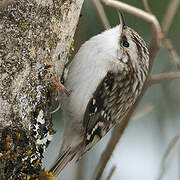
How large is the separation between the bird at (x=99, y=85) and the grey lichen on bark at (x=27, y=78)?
0.26 m

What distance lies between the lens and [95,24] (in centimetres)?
278

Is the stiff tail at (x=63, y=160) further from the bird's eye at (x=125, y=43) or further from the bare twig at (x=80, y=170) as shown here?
the bird's eye at (x=125, y=43)

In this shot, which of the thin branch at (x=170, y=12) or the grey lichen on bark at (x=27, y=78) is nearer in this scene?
the grey lichen on bark at (x=27, y=78)

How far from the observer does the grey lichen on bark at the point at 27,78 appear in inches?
59.9

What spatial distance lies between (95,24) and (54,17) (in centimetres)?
107

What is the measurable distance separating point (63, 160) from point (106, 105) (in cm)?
32

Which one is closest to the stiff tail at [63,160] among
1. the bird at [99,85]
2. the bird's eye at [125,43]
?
the bird at [99,85]

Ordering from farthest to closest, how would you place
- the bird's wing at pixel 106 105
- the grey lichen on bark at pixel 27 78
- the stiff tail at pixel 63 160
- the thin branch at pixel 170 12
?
the bird's wing at pixel 106 105, the stiff tail at pixel 63 160, the thin branch at pixel 170 12, the grey lichen on bark at pixel 27 78

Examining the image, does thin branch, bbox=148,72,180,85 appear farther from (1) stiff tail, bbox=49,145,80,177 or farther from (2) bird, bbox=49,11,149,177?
(1) stiff tail, bbox=49,145,80,177

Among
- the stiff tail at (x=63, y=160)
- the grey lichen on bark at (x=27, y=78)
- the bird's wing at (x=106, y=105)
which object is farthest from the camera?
the bird's wing at (x=106, y=105)

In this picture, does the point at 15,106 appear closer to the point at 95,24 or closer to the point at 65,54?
the point at 65,54

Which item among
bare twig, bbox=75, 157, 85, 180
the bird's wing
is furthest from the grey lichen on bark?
the bird's wing

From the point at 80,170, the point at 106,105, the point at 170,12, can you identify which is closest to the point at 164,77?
the point at 170,12

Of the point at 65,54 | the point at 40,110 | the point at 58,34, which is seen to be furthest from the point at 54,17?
the point at 40,110
